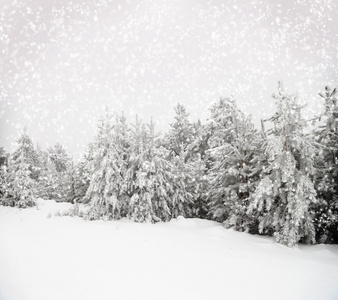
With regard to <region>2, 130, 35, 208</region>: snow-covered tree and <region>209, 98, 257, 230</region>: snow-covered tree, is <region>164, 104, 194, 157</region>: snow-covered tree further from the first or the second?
<region>2, 130, 35, 208</region>: snow-covered tree

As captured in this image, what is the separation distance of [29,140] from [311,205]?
39992 mm

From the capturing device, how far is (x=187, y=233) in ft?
45.5

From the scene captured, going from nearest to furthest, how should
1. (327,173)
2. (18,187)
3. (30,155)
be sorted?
(327,173) < (18,187) < (30,155)

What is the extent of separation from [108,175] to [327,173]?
14.3 m

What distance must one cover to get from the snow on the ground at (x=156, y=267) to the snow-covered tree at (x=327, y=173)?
205 centimetres

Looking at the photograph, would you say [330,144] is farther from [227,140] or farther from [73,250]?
[73,250]

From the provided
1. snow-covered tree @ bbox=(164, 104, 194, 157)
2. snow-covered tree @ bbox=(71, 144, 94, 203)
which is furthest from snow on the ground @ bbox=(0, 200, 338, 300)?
snow-covered tree @ bbox=(164, 104, 194, 157)

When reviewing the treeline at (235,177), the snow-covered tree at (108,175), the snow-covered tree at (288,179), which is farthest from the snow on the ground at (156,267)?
the snow-covered tree at (108,175)

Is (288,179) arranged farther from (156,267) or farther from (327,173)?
(156,267)

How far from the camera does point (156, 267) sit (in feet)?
26.1

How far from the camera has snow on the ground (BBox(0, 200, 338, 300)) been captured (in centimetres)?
605

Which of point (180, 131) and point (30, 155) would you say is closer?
point (180, 131)

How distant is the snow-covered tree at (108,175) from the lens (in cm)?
1794

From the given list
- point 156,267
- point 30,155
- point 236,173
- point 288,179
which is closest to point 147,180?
point 236,173
